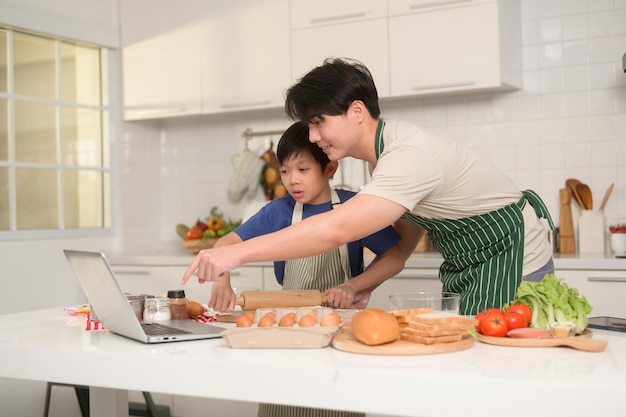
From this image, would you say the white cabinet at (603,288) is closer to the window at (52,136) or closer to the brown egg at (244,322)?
the brown egg at (244,322)

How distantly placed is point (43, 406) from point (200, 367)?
2.71m

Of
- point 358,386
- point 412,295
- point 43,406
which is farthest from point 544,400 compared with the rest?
point 43,406

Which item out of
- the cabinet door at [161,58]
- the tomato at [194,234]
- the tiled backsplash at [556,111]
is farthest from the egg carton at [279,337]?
the cabinet door at [161,58]

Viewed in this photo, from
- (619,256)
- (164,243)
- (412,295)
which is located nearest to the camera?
(412,295)

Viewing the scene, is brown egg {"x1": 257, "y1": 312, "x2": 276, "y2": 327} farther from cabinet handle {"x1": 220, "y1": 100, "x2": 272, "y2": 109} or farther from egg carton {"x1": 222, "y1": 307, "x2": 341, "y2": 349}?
cabinet handle {"x1": 220, "y1": 100, "x2": 272, "y2": 109}

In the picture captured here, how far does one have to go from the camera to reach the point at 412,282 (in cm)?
342

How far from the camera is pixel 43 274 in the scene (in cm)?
395

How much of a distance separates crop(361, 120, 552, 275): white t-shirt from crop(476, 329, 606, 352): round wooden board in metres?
0.37

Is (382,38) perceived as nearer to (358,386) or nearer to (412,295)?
(412,295)

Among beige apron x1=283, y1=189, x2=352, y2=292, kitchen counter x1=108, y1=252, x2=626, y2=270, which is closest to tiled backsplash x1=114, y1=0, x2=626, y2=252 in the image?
kitchen counter x1=108, y1=252, x2=626, y2=270

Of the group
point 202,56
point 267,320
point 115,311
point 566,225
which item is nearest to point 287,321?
point 267,320

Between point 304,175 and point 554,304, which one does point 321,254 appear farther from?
point 554,304

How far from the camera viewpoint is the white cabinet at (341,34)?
3715mm

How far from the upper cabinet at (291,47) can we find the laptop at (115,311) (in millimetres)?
1718
